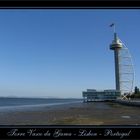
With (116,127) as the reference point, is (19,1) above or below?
above

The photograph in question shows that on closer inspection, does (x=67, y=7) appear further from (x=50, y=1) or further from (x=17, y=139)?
(x=17, y=139)

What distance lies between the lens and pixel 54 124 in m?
1.73

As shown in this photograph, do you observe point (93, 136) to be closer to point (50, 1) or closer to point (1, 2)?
point (50, 1)

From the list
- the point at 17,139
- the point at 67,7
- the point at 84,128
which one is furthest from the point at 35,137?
the point at 67,7

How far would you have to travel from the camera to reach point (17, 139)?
1650 mm

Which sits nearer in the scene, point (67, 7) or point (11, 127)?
point (11, 127)

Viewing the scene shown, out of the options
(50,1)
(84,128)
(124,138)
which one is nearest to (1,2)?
(50,1)

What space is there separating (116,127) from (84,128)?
0.54 ft

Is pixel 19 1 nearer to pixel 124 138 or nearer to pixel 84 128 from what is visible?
pixel 84 128

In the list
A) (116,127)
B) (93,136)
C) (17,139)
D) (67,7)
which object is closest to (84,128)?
(93,136)

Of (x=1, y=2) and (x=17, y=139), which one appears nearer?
(x=17, y=139)

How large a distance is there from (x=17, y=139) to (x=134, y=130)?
0.61 metres

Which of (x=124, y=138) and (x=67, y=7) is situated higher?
(x=67, y=7)

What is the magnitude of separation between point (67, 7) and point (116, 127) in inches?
27.7
